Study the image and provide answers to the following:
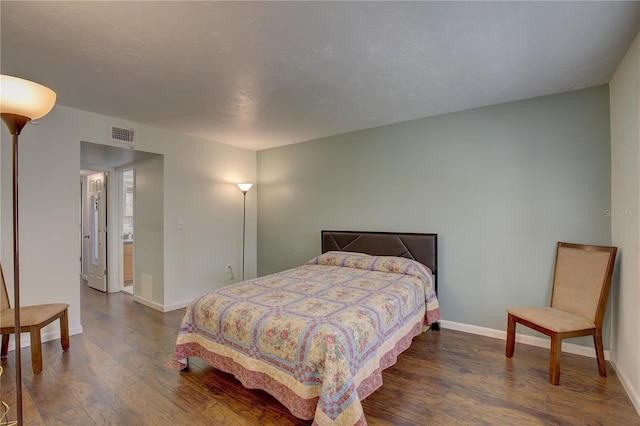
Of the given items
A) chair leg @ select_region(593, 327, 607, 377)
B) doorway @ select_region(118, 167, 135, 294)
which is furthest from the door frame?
chair leg @ select_region(593, 327, 607, 377)

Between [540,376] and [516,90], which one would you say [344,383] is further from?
[516,90]

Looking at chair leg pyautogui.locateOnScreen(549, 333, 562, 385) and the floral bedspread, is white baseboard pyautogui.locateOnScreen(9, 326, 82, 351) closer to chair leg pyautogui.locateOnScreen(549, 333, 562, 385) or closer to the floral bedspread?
the floral bedspread

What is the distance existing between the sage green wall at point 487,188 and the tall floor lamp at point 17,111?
3223mm

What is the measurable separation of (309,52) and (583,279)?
287 centimetres

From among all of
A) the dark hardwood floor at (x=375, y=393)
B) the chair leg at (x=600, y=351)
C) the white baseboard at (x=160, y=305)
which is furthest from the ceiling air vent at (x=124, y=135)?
the chair leg at (x=600, y=351)

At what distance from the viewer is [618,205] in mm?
2436

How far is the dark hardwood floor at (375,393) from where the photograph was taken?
1886 millimetres

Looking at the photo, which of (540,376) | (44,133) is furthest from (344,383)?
(44,133)

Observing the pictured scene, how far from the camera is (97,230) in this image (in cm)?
528

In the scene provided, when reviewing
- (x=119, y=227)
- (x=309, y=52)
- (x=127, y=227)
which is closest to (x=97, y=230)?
(x=119, y=227)

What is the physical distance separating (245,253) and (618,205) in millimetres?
4548

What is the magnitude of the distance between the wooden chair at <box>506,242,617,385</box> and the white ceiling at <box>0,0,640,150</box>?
1.50 meters

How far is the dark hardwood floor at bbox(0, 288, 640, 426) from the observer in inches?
74.2

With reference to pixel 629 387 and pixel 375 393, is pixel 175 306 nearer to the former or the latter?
pixel 375 393
